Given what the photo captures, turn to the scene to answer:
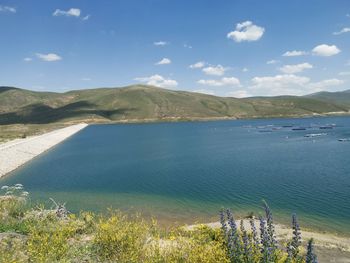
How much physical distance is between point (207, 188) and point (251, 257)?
4112 cm

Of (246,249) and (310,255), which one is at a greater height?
(310,255)

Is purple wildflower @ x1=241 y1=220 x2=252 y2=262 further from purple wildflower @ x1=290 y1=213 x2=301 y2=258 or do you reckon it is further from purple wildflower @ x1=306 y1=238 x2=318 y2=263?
purple wildflower @ x1=306 y1=238 x2=318 y2=263

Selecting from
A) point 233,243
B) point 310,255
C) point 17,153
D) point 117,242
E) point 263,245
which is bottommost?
point 17,153

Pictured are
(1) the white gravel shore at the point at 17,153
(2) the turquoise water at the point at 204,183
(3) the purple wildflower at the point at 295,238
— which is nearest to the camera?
(3) the purple wildflower at the point at 295,238

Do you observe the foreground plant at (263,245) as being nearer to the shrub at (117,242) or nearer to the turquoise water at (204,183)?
the shrub at (117,242)

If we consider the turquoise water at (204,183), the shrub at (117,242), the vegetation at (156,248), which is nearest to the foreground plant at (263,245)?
the vegetation at (156,248)

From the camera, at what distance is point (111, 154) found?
4235 inches

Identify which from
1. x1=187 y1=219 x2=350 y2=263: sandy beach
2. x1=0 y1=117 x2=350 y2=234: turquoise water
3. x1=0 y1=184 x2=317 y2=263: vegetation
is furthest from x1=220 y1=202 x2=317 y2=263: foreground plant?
x1=0 y1=117 x2=350 y2=234: turquoise water

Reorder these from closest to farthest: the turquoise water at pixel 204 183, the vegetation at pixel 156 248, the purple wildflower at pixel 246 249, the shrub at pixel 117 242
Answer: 1. the vegetation at pixel 156 248
2. the purple wildflower at pixel 246 249
3. the shrub at pixel 117 242
4. the turquoise water at pixel 204 183

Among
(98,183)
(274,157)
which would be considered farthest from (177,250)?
(274,157)

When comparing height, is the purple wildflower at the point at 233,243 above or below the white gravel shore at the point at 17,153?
above

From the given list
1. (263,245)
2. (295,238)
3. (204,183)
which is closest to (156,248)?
(263,245)

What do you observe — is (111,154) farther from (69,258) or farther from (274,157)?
(69,258)

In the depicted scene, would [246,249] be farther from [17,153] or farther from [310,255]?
[17,153]
